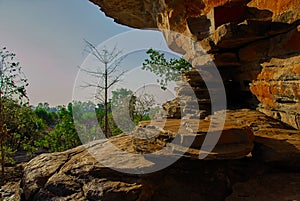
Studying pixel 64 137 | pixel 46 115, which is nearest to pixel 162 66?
pixel 64 137

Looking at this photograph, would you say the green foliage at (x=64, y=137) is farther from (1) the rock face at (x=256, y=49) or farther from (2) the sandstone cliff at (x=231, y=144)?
(1) the rock face at (x=256, y=49)

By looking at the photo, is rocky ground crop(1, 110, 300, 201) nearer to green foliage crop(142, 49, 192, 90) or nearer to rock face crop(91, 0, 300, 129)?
rock face crop(91, 0, 300, 129)

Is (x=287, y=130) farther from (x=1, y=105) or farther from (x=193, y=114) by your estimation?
(x=1, y=105)

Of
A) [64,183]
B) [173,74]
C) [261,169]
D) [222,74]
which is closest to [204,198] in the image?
[261,169]

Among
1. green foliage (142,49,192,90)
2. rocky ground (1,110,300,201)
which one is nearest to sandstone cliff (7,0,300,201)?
rocky ground (1,110,300,201)

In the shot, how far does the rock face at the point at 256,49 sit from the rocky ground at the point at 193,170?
1.46ft

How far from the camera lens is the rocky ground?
7.29ft

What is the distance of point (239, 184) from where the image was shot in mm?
2350

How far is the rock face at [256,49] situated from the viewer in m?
2.69

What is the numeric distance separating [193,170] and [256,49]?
2086 mm

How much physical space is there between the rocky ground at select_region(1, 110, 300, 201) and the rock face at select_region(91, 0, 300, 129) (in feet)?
1.46

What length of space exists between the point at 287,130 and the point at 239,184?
101 centimetres

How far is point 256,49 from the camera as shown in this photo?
10.7 ft

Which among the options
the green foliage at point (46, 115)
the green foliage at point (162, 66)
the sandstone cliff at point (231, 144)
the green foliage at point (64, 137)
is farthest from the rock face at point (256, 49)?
the green foliage at point (46, 115)
